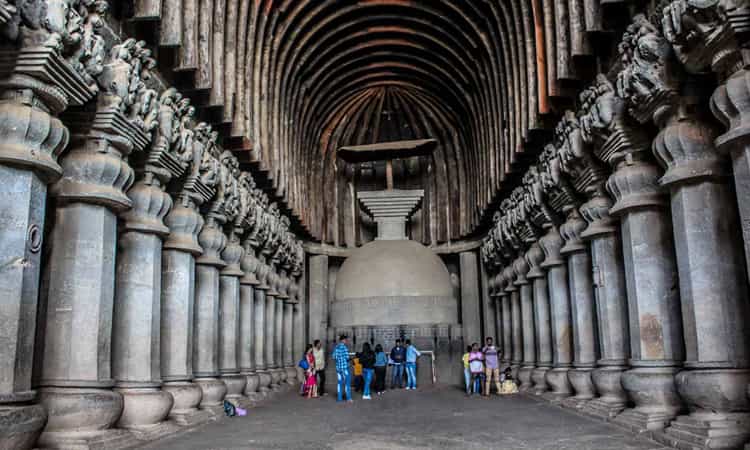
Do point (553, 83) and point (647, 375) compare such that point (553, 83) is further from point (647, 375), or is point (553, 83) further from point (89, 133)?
point (89, 133)

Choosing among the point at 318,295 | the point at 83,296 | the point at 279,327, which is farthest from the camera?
the point at 318,295

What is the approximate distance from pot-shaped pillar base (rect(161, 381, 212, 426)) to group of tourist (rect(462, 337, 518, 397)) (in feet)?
→ 24.7

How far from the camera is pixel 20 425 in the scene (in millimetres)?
6125

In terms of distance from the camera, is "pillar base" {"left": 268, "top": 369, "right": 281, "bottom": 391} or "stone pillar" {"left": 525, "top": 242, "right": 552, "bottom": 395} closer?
"stone pillar" {"left": 525, "top": 242, "right": 552, "bottom": 395}

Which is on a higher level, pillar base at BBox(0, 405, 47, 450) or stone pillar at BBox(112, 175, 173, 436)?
stone pillar at BBox(112, 175, 173, 436)

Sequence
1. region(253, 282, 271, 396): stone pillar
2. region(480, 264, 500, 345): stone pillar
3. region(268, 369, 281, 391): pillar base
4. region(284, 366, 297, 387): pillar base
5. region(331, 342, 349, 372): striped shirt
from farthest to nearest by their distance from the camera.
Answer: region(480, 264, 500, 345): stone pillar < region(284, 366, 297, 387): pillar base < region(268, 369, 281, 391): pillar base < region(253, 282, 271, 396): stone pillar < region(331, 342, 349, 372): striped shirt

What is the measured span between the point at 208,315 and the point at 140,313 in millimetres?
3938

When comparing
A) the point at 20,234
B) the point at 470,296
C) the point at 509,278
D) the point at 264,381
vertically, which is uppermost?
the point at 509,278

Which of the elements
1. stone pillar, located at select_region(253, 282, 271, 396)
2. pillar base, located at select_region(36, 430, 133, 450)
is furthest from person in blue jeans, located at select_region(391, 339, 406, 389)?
pillar base, located at select_region(36, 430, 133, 450)

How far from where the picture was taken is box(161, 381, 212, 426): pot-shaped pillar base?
11.0 metres

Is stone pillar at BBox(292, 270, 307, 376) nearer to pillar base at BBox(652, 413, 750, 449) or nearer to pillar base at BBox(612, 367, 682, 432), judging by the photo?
pillar base at BBox(612, 367, 682, 432)

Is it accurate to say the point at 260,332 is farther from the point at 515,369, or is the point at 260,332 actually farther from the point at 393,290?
the point at 515,369

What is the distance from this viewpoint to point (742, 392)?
280 inches

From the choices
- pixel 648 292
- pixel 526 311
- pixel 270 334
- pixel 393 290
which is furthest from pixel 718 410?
pixel 393 290
